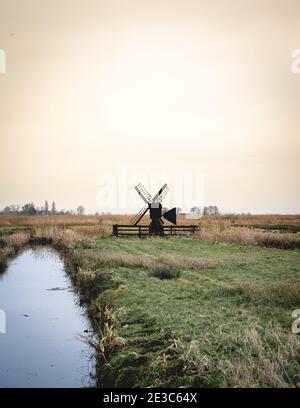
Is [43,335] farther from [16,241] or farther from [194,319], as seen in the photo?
[16,241]

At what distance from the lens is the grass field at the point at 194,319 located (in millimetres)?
8508

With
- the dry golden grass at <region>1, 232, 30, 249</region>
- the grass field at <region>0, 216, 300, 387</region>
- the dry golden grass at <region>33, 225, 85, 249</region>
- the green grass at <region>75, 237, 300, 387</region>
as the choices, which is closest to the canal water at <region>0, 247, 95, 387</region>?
the grass field at <region>0, 216, 300, 387</region>

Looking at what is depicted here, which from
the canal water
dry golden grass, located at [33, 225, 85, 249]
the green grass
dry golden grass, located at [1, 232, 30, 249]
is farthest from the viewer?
dry golden grass, located at [1, 232, 30, 249]

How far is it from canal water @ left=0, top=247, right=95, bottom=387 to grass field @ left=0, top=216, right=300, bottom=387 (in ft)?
1.80

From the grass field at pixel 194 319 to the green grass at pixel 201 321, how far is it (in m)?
0.02

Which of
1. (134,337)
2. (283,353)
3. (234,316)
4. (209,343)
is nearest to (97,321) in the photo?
(134,337)

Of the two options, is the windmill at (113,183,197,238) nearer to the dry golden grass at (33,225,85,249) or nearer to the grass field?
the dry golden grass at (33,225,85,249)

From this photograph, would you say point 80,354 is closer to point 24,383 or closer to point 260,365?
point 24,383

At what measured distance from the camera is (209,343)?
30.5ft

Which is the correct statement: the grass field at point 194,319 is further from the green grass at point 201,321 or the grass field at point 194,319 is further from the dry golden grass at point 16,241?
the dry golden grass at point 16,241

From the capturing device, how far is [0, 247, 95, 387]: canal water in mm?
10922

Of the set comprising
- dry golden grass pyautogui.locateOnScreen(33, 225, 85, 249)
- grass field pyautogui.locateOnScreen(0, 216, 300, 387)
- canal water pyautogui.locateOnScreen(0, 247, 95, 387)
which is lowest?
canal water pyautogui.locateOnScreen(0, 247, 95, 387)

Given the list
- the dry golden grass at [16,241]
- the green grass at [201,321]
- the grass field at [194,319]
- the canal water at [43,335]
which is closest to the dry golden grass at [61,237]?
the dry golden grass at [16,241]
